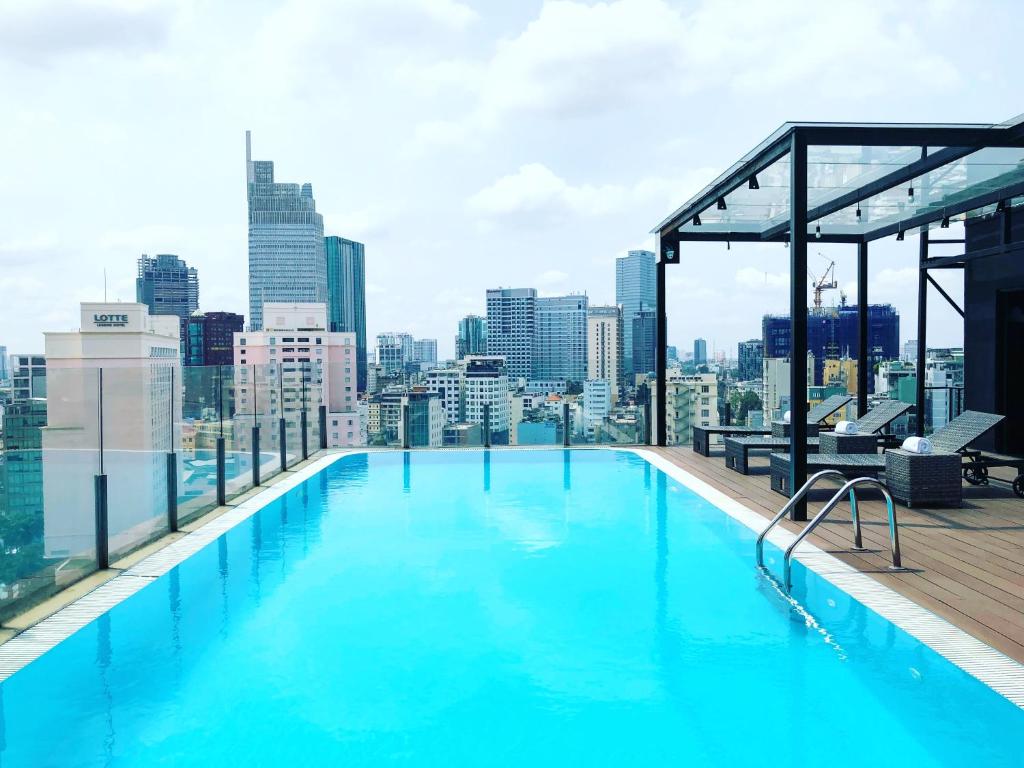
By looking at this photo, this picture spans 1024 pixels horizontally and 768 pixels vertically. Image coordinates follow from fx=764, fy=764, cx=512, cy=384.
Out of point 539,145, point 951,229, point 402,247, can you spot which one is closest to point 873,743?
point 951,229

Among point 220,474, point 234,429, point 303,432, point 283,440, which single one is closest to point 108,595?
point 220,474

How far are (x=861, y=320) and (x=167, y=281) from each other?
122443 mm

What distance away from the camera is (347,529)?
22.5 feet

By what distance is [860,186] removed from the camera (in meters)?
8.84

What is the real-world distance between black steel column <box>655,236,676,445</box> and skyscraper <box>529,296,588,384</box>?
88701mm

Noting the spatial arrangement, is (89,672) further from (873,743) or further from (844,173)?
(844,173)

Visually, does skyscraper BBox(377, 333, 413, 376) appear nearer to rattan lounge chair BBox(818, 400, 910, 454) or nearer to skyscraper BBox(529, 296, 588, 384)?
skyscraper BBox(529, 296, 588, 384)

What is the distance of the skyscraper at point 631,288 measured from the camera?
91338 millimetres

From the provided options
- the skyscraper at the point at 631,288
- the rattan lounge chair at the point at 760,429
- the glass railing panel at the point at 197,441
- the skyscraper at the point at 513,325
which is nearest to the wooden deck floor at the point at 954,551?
the rattan lounge chair at the point at 760,429

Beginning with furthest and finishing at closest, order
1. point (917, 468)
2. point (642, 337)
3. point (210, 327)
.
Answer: point (210, 327) < point (642, 337) < point (917, 468)

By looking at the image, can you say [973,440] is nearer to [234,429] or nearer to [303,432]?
[234,429]

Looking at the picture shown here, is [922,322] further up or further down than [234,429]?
further up

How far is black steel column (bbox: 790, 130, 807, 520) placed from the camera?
6504mm

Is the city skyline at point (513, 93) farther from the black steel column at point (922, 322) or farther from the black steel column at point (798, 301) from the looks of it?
the black steel column at point (798, 301)
